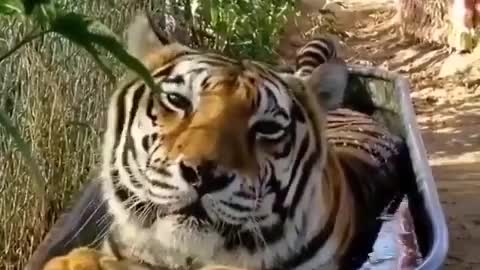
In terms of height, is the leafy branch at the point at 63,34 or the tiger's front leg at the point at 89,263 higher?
the leafy branch at the point at 63,34

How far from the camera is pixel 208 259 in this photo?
1.13 meters

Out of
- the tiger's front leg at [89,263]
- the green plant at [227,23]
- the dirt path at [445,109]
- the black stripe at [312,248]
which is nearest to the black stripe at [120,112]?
the tiger's front leg at [89,263]

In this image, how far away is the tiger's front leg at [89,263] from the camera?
1.17 meters

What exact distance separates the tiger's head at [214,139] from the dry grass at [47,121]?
24cm

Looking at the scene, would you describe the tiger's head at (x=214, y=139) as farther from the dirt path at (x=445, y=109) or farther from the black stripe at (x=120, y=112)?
the dirt path at (x=445, y=109)

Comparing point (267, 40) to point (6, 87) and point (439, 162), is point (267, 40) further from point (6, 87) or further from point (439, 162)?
point (6, 87)

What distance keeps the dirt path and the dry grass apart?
87 cm

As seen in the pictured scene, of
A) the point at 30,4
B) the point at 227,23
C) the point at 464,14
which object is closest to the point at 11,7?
the point at 30,4

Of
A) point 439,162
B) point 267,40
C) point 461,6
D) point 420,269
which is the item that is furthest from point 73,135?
point 461,6

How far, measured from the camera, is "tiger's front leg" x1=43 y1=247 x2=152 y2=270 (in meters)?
1.17

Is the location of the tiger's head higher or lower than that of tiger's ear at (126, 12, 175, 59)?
lower

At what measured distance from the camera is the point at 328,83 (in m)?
1.24

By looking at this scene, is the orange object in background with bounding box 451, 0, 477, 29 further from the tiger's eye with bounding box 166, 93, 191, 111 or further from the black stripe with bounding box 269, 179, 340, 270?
the tiger's eye with bounding box 166, 93, 191, 111

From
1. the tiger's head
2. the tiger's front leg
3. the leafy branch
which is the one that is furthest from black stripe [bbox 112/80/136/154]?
the leafy branch
